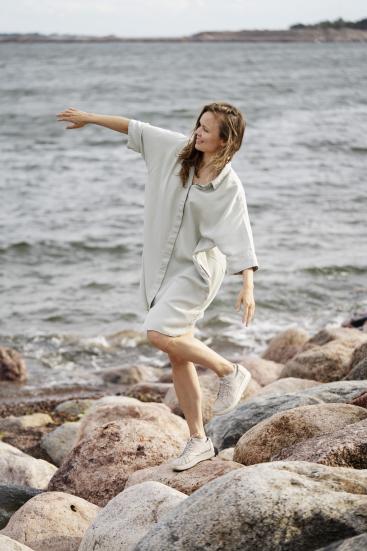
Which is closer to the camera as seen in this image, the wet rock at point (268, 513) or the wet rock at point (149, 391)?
the wet rock at point (268, 513)

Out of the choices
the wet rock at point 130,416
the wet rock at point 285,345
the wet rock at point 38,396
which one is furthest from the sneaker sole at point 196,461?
the wet rock at point 285,345

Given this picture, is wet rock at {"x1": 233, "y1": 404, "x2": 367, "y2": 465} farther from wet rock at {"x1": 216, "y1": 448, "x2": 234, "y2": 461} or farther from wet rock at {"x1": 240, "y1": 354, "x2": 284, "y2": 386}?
wet rock at {"x1": 240, "y1": 354, "x2": 284, "y2": 386}

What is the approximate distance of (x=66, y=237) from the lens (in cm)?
1950

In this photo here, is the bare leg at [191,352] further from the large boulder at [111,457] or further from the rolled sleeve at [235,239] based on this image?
the large boulder at [111,457]

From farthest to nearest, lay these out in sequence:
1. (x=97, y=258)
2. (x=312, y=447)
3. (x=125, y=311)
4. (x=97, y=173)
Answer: (x=97, y=173), (x=97, y=258), (x=125, y=311), (x=312, y=447)

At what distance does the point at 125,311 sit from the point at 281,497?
1153 centimetres

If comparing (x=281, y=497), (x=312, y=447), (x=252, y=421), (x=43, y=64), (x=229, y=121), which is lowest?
(x=43, y=64)

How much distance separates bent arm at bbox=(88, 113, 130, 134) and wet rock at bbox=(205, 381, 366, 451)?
206 centimetres

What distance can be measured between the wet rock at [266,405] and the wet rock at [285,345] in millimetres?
4749

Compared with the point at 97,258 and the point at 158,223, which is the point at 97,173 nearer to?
the point at 97,258

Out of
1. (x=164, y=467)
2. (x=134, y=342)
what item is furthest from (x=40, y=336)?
(x=164, y=467)

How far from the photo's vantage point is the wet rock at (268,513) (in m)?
3.66

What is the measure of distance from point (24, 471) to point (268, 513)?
368cm

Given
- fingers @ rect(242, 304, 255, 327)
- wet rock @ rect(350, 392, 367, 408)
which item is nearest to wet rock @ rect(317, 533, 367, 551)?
fingers @ rect(242, 304, 255, 327)
